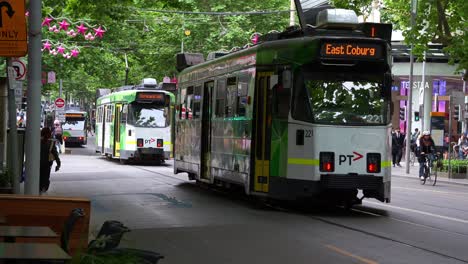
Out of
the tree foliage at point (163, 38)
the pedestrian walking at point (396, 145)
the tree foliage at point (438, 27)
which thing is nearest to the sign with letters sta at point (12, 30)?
the tree foliage at point (438, 27)

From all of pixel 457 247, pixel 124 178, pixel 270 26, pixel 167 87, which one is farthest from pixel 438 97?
pixel 457 247

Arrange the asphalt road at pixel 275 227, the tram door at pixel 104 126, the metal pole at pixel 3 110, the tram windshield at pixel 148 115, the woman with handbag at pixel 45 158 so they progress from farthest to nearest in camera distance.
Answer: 1. the tram door at pixel 104 126
2. the tram windshield at pixel 148 115
3. the metal pole at pixel 3 110
4. the woman with handbag at pixel 45 158
5. the asphalt road at pixel 275 227

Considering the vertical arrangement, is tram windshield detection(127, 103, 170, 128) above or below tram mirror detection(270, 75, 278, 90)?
below

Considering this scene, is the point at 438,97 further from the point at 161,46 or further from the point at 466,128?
the point at 161,46

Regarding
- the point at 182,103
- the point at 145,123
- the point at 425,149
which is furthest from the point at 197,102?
the point at 145,123

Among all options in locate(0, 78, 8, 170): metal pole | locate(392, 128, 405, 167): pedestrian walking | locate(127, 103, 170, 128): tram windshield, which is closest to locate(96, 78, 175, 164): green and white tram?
locate(127, 103, 170, 128): tram windshield

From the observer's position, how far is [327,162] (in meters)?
15.2

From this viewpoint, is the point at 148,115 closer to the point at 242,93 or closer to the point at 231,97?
the point at 231,97

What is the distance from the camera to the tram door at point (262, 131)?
16.4 m

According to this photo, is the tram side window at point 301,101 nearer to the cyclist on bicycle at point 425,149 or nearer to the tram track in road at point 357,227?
the tram track in road at point 357,227

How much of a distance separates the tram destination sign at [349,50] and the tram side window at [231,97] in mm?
3543

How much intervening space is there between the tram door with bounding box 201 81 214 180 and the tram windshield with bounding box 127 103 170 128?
15.4 m

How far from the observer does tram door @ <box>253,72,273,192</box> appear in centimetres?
1636

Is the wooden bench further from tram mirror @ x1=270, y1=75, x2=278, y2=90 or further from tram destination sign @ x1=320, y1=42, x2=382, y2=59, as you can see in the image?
tram mirror @ x1=270, y1=75, x2=278, y2=90
